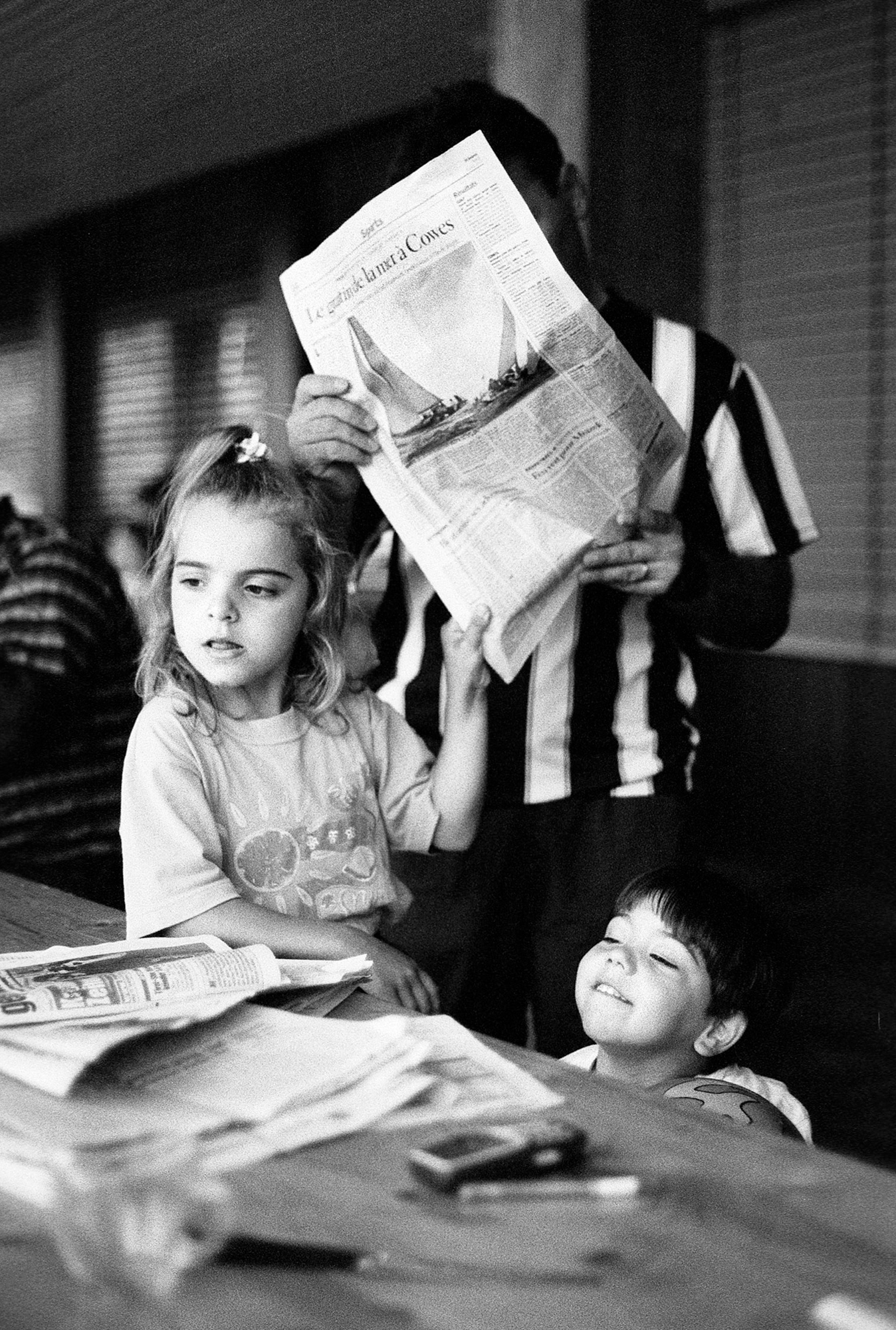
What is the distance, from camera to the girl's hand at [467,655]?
1.67 meters

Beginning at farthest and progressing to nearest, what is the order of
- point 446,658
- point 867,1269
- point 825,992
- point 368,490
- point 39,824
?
point 825,992 < point 39,824 < point 368,490 < point 446,658 < point 867,1269

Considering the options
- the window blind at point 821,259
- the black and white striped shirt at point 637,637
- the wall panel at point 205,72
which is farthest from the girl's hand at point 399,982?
the window blind at point 821,259

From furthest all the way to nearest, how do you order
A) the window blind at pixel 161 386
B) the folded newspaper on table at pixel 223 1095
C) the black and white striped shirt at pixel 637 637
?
the window blind at pixel 161 386
the black and white striped shirt at pixel 637 637
the folded newspaper on table at pixel 223 1095

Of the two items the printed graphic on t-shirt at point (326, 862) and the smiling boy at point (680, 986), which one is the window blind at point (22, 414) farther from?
the smiling boy at point (680, 986)

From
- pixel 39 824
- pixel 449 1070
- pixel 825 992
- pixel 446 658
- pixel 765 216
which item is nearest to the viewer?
pixel 449 1070

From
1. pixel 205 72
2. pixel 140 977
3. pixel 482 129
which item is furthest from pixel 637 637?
pixel 205 72

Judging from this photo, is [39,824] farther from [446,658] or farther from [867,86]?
[867,86]

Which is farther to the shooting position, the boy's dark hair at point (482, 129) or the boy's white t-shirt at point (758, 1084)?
the boy's dark hair at point (482, 129)

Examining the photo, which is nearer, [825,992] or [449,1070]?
[449,1070]

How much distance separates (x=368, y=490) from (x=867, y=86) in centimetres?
358

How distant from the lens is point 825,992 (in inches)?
144

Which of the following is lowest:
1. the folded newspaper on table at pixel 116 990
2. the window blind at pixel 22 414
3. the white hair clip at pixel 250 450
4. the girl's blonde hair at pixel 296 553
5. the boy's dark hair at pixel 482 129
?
the folded newspaper on table at pixel 116 990

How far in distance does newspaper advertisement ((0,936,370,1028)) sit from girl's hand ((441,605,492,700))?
462 millimetres

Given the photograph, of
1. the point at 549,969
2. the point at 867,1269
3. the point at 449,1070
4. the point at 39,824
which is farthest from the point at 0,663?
the point at 867,1269
